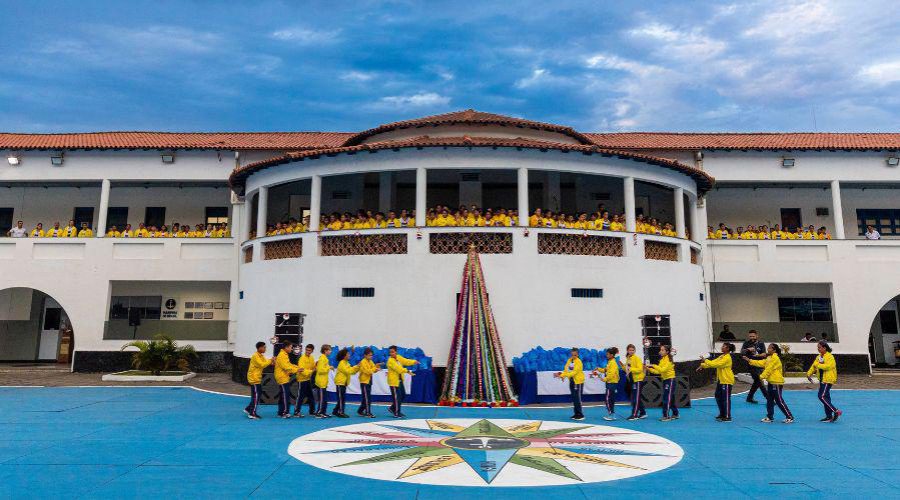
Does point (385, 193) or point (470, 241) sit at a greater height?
point (385, 193)

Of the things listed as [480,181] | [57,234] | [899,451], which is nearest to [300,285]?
[480,181]

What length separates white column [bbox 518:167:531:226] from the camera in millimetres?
16734

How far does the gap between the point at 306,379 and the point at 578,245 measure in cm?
914

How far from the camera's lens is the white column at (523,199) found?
1673 centimetres

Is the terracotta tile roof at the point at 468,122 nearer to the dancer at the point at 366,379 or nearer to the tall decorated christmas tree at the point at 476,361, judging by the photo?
the tall decorated christmas tree at the point at 476,361

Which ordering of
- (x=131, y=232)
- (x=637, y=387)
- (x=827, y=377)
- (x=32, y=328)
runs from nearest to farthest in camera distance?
1. (x=827, y=377)
2. (x=637, y=387)
3. (x=131, y=232)
4. (x=32, y=328)

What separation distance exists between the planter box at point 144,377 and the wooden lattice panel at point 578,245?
46.6ft

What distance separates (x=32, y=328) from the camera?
2577 cm

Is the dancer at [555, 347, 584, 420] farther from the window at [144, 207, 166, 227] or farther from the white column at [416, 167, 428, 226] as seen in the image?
the window at [144, 207, 166, 227]

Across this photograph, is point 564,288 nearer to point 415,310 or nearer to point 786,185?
point 415,310

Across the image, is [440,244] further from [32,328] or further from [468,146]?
[32,328]

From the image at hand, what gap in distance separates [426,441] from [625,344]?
9.11m

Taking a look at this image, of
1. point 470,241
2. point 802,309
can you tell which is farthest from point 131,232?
point 802,309

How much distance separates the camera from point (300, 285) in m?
17.3
